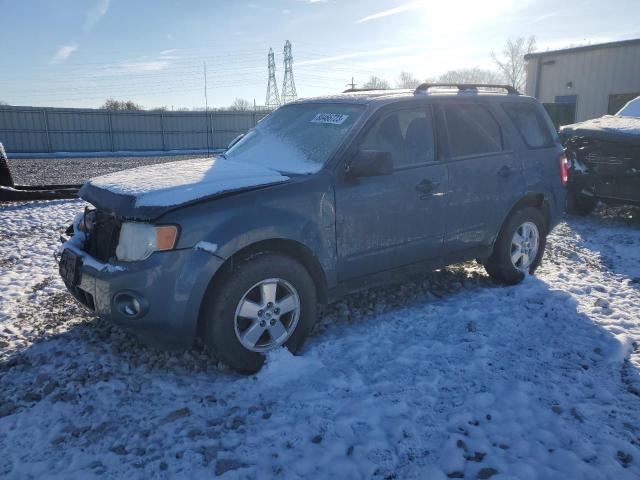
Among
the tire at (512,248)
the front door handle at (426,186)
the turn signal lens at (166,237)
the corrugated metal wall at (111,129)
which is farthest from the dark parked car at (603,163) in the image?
the corrugated metal wall at (111,129)

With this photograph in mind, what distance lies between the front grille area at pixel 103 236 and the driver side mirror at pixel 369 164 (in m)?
1.59

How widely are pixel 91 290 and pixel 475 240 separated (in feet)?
10.4

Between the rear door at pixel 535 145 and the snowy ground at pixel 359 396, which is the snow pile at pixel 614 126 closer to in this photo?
the rear door at pixel 535 145

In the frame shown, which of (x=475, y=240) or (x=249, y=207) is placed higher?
(x=249, y=207)

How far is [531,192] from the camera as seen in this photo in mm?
4887

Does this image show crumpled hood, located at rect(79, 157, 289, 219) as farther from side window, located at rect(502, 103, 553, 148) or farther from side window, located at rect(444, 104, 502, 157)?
side window, located at rect(502, 103, 553, 148)

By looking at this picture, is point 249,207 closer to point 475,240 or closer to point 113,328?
point 113,328

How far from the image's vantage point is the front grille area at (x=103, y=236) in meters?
3.22

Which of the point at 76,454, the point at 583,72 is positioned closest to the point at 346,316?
the point at 76,454

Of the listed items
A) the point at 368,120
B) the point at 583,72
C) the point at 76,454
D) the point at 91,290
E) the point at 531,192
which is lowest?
the point at 76,454

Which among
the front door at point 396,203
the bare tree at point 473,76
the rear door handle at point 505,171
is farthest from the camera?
the bare tree at point 473,76

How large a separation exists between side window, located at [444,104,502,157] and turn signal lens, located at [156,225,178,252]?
2.45 m

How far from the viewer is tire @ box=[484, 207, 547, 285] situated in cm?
483

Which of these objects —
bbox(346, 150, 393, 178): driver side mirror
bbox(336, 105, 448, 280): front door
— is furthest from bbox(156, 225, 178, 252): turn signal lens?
bbox(346, 150, 393, 178): driver side mirror
